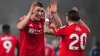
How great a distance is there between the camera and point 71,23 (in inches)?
543

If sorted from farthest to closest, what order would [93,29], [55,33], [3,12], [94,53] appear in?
[3,12] < [93,29] < [94,53] < [55,33]

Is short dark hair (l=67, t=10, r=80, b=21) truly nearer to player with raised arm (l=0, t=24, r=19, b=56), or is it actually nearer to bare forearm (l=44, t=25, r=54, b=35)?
bare forearm (l=44, t=25, r=54, b=35)

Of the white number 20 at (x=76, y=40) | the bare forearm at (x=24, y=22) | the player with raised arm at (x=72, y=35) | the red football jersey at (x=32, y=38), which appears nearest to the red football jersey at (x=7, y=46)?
the red football jersey at (x=32, y=38)

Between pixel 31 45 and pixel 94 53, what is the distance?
13.3ft

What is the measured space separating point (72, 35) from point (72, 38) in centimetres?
6

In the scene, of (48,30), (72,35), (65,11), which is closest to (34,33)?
(48,30)

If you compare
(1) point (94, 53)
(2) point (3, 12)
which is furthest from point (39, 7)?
(2) point (3, 12)

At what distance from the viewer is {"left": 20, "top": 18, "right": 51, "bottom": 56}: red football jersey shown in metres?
14.3

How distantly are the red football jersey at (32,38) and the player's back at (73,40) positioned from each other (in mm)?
677

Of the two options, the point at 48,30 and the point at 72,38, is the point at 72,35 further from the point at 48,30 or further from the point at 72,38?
the point at 48,30

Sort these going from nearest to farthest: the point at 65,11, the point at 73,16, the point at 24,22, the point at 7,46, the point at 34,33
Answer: the point at 73,16
the point at 24,22
the point at 34,33
the point at 7,46
the point at 65,11

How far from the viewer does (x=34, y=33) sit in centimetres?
1427

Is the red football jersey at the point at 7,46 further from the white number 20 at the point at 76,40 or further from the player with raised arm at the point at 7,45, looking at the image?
the white number 20 at the point at 76,40

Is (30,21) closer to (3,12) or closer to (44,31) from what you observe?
(44,31)
